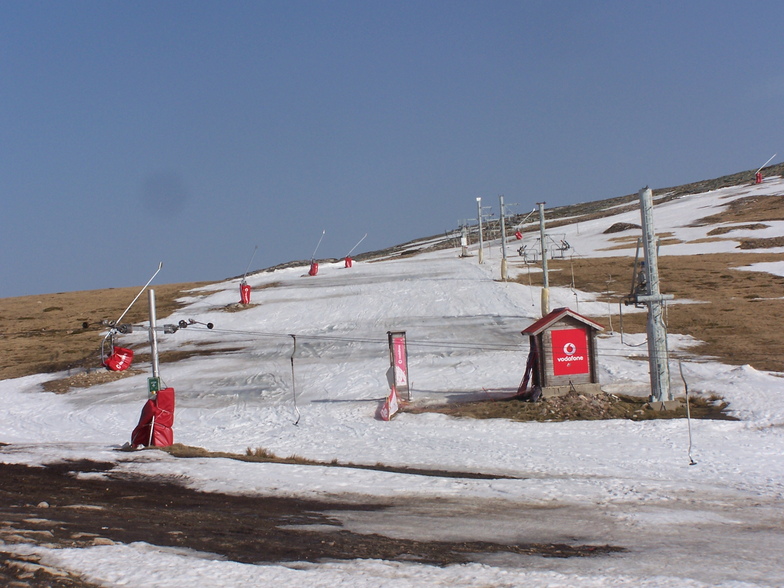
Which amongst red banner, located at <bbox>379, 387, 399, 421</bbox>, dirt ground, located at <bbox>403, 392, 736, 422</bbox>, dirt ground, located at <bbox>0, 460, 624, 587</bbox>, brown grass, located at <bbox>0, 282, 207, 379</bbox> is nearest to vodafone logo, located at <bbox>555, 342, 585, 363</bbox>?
dirt ground, located at <bbox>403, 392, 736, 422</bbox>

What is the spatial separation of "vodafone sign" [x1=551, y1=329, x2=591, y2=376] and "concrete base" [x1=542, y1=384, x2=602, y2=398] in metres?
0.42

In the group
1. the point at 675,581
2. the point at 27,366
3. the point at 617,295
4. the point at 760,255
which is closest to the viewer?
the point at 675,581

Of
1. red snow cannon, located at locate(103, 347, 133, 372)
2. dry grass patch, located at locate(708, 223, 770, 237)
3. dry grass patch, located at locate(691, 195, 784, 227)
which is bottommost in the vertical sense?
red snow cannon, located at locate(103, 347, 133, 372)

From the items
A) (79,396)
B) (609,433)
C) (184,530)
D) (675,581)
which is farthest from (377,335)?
(675,581)

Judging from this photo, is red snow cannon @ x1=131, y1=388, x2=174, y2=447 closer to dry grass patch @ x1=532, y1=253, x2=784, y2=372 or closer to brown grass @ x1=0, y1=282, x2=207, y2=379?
brown grass @ x1=0, y1=282, x2=207, y2=379

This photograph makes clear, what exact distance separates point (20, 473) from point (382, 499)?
295 inches

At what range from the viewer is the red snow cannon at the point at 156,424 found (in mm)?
19531

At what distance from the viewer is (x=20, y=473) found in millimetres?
15164

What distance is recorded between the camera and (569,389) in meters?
23.4

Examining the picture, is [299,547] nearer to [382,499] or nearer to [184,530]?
[184,530]

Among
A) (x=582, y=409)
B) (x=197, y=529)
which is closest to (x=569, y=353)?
(x=582, y=409)

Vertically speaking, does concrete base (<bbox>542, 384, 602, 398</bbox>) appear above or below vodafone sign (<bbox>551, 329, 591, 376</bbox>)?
below

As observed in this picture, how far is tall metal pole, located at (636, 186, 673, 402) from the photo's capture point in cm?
2220

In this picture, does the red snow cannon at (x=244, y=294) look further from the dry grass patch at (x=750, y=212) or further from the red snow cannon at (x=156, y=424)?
the dry grass patch at (x=750, y=212)
